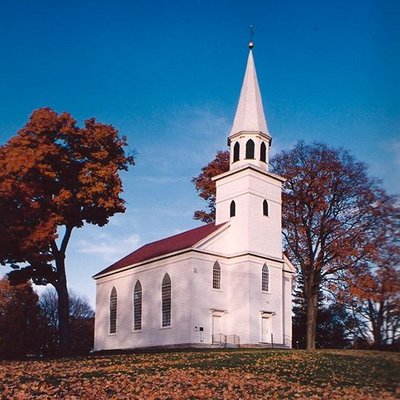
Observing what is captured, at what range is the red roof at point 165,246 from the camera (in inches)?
1714

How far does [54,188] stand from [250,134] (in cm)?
1706

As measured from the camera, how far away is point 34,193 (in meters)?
32.8

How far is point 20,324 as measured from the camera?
217 feet

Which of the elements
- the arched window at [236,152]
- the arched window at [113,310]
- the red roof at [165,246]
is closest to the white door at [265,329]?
the red roof at [165,246]

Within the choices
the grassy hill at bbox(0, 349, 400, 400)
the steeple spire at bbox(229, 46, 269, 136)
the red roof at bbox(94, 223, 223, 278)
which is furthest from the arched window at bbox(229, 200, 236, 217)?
the grassy hill at bbox(0, 349, 400, 400)

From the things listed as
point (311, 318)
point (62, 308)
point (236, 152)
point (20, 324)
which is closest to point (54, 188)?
point (62, 308)

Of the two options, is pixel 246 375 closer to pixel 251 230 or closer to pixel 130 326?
pixel 251 230

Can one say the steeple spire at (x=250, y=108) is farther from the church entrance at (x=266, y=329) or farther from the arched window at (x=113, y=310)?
the arched window at (x=113, y=310)

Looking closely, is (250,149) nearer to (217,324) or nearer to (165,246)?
(165,246)

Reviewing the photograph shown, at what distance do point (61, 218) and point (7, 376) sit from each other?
53.6ft

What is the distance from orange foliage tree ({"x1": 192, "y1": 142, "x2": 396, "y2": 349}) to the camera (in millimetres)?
41719

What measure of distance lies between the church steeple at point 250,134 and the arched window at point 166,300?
9.86m

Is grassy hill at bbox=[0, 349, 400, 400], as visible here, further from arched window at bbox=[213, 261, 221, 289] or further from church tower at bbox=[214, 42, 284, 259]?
church tower at bbox=[214, 42, 284, 259]

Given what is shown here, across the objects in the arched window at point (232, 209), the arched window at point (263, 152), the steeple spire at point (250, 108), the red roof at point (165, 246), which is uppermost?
the steeple spire at point (250, 108)
